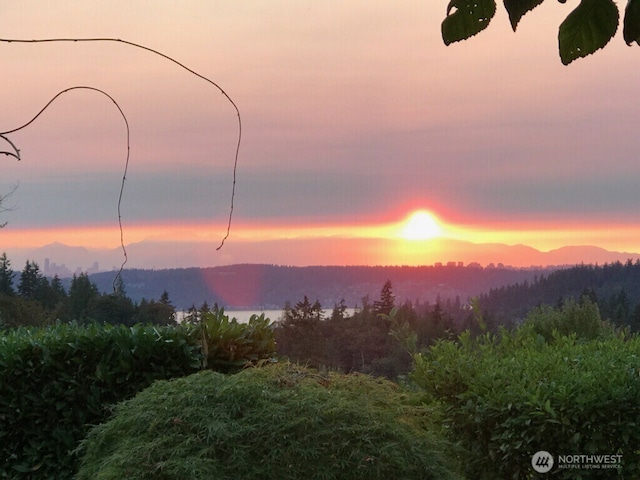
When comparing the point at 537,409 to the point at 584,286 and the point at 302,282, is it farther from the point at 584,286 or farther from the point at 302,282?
the point at 584,286

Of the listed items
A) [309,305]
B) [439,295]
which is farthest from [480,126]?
[439,295]

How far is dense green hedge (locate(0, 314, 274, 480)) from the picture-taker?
561cm

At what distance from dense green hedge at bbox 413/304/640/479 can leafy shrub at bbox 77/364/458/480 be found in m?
0.62

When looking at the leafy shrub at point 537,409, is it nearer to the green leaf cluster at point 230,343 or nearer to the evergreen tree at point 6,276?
the green leaf cluster at point 230,343

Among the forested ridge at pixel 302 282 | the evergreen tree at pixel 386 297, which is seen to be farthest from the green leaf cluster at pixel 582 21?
the evergreen tree at pixel 386 297

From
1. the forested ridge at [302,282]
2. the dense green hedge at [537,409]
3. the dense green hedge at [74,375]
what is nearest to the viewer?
the dense green hedge at [537,409]

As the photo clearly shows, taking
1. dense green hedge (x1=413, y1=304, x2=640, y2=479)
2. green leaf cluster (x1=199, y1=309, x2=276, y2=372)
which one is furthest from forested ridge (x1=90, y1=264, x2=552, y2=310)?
dense green hedge (x1=413, y1=304, x2=640, y2=479)

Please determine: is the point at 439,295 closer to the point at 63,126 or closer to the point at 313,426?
the point at 63,126

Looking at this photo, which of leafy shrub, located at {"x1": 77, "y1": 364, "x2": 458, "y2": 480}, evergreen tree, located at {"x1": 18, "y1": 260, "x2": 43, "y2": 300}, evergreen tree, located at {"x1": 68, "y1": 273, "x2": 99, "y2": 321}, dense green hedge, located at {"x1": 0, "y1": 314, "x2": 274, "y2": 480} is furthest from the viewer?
evergreen tree, located at {"x1": 18, "y1": 260, "x2": 43, "y2": 300}

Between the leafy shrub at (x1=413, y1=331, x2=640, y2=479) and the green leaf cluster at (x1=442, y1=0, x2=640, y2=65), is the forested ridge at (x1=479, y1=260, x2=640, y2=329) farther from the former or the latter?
the green leaf cluster at (x1=442, y1=0, x2=640, y2=65)

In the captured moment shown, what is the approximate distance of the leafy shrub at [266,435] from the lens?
338 centimetres

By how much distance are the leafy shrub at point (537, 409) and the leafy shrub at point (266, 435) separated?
0.62m

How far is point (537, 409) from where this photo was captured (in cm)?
421

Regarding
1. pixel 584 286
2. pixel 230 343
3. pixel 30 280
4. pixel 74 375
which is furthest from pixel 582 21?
pixel 30 280
